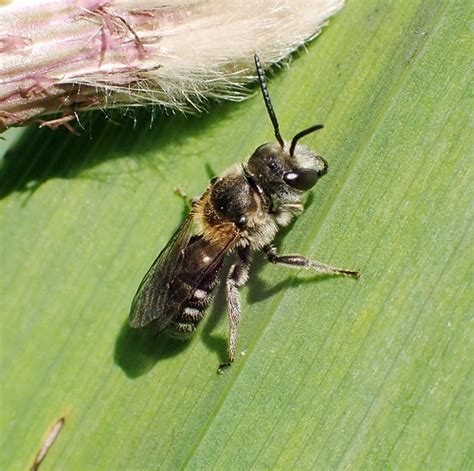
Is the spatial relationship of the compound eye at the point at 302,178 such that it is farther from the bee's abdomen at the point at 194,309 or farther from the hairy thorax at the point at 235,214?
the bee's abdomen at the point at 194,309

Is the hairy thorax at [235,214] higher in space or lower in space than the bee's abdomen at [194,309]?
higher

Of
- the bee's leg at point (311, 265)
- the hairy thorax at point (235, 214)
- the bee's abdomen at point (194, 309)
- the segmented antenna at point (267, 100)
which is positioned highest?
the segmented antenna at point (267, 100)

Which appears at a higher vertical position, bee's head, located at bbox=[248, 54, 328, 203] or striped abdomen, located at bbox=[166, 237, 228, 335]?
bee's head, located at bbox=[248, 54, 328, 203]

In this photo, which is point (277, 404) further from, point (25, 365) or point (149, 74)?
point (149, 74)

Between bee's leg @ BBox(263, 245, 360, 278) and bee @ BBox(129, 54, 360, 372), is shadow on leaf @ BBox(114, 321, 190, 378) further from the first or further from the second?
bee's leg @ BBox(263, 245, 360, 278)

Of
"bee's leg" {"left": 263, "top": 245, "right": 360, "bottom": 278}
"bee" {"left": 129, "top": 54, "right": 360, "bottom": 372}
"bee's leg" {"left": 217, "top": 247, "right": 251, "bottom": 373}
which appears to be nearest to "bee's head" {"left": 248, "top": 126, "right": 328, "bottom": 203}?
"bee" {"left": 129, "top": 54, "right": 360, "bottom": 372}

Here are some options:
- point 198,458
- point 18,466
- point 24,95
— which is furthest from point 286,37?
point 18,466

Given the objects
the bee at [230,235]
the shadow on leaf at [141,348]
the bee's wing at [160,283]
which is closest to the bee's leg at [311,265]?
the bee at [230,235]

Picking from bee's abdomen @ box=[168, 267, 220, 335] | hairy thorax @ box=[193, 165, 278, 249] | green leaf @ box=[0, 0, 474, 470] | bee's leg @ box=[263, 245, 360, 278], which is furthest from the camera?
bee's abdomen @ box=[168, 267, 220, 335]
